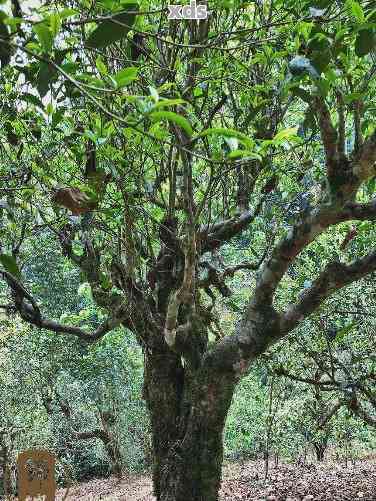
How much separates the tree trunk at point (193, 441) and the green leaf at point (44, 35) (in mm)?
2812

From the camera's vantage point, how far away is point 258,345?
133 inches

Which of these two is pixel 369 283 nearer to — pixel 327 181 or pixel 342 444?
pixel 327 181

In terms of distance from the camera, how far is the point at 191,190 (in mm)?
2545

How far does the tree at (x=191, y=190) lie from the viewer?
7.57ft

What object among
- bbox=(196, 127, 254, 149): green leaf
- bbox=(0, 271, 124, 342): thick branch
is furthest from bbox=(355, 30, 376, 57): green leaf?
bbox=(0, 271, 124, 342): thick branch

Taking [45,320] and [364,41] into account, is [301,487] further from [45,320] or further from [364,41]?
[364,41]

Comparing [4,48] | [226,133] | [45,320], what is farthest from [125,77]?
[45,320]

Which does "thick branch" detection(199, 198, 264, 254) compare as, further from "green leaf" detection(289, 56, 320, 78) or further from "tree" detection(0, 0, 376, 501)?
"green leaf" detection(289, 56, 320, 78)

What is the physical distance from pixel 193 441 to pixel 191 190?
181cm

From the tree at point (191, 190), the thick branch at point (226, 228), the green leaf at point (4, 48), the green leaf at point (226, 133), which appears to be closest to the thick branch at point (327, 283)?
the tree at point (191, 190)

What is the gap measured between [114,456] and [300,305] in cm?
883

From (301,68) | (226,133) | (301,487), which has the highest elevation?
(301,68)

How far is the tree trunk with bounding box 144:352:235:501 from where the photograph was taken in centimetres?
343

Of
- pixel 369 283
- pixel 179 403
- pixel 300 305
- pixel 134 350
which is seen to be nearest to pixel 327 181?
pixel 300 305
